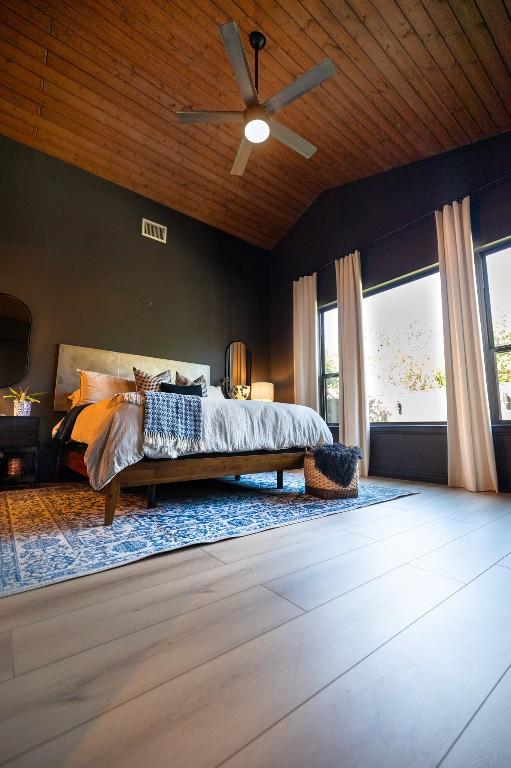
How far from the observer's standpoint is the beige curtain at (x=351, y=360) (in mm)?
3885

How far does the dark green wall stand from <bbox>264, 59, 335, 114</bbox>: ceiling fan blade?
2453mm

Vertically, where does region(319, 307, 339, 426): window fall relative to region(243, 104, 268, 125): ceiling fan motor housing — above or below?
below

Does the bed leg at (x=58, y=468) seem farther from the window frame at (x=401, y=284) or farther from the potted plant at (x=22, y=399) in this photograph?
the window frame at (x=401, y=284)

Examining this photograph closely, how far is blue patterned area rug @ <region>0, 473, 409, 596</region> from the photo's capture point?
136 centimetres

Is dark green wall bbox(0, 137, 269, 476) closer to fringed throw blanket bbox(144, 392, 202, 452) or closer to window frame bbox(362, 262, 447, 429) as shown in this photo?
window frame bbox(362, 262, 447, 429)

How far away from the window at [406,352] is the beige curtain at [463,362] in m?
0.26

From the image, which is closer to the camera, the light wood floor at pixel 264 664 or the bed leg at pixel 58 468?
the light wood floor at pixel 264 664

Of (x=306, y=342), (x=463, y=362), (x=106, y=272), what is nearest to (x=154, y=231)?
(x=106, y=272)

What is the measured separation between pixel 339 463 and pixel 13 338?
11.0 ft

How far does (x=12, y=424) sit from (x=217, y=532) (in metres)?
2.37

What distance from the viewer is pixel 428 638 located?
875mm

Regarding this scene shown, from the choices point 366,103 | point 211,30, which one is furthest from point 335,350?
point 211,30

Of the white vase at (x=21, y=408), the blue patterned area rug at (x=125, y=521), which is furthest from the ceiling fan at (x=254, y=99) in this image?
the white vase at (x=21, y=408)

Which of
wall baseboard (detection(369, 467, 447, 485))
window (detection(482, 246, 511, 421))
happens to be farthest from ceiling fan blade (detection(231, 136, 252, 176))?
wall baseboard (detection(369, 467, 447, 485))
